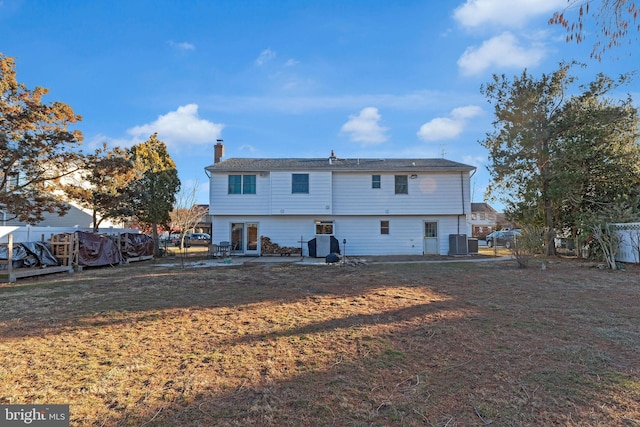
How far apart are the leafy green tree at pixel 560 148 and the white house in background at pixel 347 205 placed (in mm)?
2644

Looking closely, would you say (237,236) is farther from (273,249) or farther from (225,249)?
(273,249)

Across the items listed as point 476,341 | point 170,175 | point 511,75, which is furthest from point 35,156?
point 511,75

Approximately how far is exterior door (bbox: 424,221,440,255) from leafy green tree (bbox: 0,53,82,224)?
18.6 meters

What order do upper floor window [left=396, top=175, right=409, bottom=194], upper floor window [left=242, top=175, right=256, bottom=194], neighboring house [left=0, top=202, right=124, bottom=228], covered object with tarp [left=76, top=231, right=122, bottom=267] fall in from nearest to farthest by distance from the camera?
covered object with tarp [left=76, top=231, right=122, bottom=267] → upper floor window [left=242, top=175, right=256, bottom=194] → upper floor window [left=396, top=175, right=409, bottom=194] → neighboring house [left=0, top=202, right=124, bottom=228]

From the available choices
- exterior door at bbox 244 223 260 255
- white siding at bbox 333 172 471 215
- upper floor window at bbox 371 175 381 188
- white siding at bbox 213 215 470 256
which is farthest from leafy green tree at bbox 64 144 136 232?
upper floor window at bbox 371 175 381 188

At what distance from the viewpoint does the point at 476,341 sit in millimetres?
4539

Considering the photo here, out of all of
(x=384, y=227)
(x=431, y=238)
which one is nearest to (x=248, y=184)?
(x=384, y=227)

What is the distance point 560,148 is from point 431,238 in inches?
311

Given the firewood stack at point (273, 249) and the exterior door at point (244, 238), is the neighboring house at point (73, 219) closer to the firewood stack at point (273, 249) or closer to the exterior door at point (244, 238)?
the exterior door at point (244, 238)

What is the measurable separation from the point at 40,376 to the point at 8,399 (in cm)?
49

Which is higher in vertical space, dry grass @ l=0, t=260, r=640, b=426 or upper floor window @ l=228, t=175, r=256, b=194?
upper floor window @ l=228, t=175, r=256, b=194

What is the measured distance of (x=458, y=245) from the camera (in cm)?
1873

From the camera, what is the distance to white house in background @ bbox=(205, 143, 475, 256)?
62.2 ft

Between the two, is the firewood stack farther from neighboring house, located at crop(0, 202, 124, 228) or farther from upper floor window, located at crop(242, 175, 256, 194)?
neighboring house, located at crop(0, 202, 124, 228)
